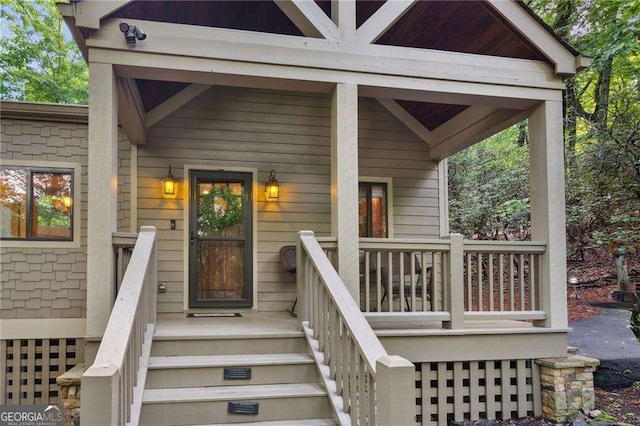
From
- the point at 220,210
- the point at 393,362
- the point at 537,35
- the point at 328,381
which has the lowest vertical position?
the point at 328,381

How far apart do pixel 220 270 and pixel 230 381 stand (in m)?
2.49

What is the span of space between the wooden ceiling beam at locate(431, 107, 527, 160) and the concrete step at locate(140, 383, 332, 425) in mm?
3524

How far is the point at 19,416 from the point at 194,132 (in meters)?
3.52

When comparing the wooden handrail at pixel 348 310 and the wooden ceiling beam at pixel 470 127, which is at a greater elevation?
the wooden ceiling beam at pixel 470 127

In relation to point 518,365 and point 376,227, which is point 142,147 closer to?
point 376,227

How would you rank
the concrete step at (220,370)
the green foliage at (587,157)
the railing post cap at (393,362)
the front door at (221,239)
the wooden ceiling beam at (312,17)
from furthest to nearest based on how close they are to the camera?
the green foliage at (587,157)
the front door at (221,239)
the wooden ceiling beam at (312,17)
the concrete step at (220,370)
the railing post cap at (393,362)

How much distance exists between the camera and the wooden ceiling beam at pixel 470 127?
4.83 metres

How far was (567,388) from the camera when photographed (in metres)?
4.02

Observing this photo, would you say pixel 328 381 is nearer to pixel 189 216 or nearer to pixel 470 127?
pixel 189 216

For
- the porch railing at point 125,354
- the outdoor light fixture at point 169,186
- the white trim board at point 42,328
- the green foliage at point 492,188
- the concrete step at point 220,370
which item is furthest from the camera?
the green foliage at point 492,188

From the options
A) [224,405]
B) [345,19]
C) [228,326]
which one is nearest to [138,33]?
[345,19]

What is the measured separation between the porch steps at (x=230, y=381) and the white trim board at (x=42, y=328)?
213cm

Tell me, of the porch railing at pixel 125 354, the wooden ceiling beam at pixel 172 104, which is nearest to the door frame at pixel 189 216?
the wooden ceiling beam at pixel 172 104

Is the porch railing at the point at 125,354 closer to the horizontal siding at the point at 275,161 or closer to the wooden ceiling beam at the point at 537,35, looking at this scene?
the horizontal siding at the point at 275,161
